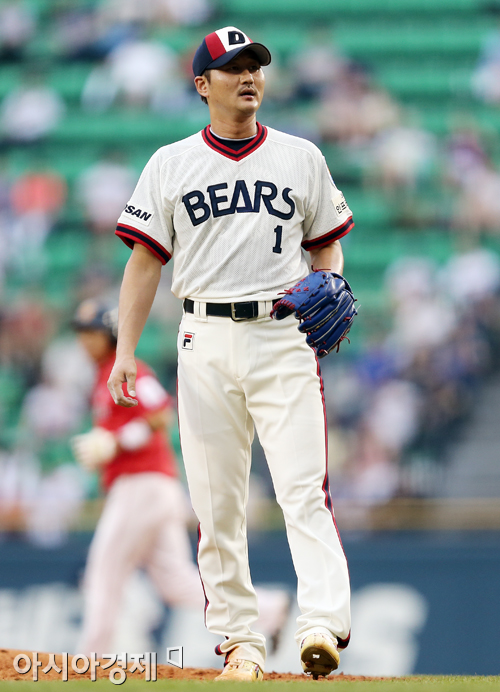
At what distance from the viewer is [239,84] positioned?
10.3 feet

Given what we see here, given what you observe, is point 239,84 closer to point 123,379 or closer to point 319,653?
point 123,379

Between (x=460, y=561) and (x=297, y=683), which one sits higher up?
(x=297, y=683)

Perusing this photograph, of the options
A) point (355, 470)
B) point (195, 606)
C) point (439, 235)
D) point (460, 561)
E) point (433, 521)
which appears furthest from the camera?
point (439, 235)

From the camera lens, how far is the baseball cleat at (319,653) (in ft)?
9.41

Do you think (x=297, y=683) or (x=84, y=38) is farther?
(x=84, y=38)

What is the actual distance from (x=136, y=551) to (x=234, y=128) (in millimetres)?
2499

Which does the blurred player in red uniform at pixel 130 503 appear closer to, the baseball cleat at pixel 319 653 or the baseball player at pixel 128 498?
the baseball player at pixel 128 498

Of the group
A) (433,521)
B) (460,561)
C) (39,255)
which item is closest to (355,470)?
(433,521)

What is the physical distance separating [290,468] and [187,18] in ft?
28.1

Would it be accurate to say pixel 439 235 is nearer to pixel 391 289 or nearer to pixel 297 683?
pixel 391 289

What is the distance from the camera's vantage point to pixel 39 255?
9414 millimetres
